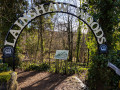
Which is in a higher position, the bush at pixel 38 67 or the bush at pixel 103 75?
the bush at pixel 103 75

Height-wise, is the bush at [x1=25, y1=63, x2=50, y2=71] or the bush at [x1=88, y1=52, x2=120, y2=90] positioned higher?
the bush at [x1=88, y1=52, x2=120, y2=90]

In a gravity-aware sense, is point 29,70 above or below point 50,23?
below

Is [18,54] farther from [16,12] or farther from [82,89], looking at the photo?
[82,89]

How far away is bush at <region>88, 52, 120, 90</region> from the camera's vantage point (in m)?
2.72

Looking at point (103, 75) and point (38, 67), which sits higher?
point (103, 75)

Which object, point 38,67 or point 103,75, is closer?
point 103,75

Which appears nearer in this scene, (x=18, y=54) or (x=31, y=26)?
(x=18, y=54)

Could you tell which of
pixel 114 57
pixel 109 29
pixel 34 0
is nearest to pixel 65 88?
pixel 114 57

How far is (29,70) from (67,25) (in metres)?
8.02

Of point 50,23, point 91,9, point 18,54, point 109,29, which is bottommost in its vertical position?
point 18,54

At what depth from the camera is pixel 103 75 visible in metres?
2.77

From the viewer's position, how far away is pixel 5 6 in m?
6.89

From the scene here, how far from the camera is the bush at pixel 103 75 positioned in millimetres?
2721

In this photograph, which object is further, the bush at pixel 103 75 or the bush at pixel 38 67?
the bush at pixel 38 67
